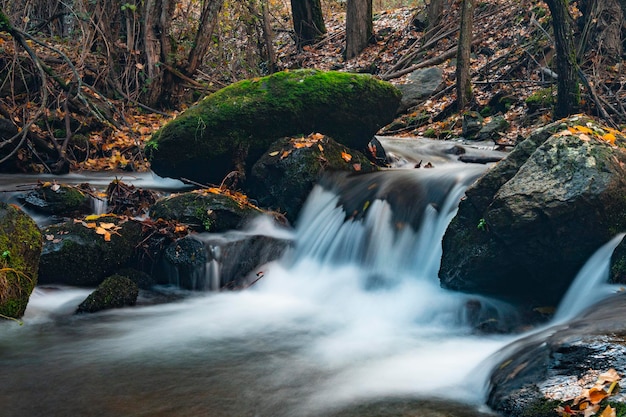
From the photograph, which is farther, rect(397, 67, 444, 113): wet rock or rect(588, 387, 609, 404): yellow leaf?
rect(397, 67, 444, 113): wet rock

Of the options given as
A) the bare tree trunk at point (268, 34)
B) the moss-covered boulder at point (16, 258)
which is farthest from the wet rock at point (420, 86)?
the moss-covered boulder at point (16, 258)

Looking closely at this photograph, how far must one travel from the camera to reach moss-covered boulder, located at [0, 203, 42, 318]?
454cm

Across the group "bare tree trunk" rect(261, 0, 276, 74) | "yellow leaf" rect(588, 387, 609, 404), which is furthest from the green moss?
"yellow leaf" rect(588, 387, 609, 404)

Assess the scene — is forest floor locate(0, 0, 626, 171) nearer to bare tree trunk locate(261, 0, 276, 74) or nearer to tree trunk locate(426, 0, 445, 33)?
tree trunk locate(426, 0, 445, 33)

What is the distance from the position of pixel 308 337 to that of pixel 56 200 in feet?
12.9

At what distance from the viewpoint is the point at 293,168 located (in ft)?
26.2

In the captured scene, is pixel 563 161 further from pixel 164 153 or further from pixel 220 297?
pixel 164 153

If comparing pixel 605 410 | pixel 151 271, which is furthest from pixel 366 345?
pixel 151 271

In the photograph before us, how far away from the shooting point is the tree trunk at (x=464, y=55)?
1257cm

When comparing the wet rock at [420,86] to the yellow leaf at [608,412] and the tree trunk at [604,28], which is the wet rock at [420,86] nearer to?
the tree trunk at [604,28]

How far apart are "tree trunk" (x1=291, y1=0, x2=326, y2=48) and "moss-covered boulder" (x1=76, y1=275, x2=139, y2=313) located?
15733mm

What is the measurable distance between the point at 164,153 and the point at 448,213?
4.15m

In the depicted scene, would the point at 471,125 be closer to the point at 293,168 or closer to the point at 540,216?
the point at 293,168

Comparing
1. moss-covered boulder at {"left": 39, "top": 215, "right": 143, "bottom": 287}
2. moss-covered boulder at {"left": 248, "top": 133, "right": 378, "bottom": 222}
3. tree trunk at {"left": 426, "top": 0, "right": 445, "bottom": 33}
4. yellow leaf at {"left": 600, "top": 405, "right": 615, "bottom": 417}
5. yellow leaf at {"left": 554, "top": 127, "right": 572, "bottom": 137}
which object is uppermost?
tree trunk at {"left": 426, "top": 0, "right": 445, "bottom": 33}
